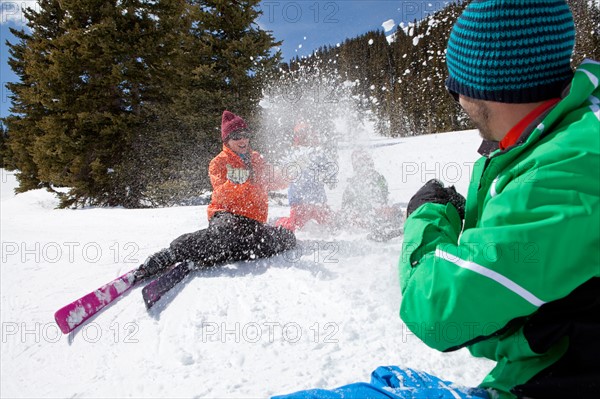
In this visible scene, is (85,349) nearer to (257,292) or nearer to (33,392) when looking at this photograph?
(33,392)

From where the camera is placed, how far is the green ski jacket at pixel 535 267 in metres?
0.84

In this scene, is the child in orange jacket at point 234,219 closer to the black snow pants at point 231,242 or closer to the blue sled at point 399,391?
the black snow pants at point 231,242

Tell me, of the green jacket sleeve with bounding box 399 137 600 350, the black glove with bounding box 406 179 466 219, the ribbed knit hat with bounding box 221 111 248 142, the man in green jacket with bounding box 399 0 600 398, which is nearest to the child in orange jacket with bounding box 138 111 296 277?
the ribbed knit hat with bounding box 221 111 248 142

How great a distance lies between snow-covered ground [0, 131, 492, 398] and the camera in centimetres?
210

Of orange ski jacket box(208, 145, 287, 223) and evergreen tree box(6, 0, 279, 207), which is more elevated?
evergreen tree box(6, 0, 279, 207)

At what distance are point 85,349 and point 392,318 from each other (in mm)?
2178

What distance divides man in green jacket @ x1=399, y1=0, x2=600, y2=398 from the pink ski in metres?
2.78

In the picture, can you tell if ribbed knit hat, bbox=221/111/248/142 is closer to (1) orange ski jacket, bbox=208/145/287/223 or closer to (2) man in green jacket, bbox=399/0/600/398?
(1) orange ski jacket, bbox=208/145/287/223

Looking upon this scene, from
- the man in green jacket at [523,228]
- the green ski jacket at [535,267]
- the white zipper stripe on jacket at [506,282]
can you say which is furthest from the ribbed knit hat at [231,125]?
the white zipper stripe on jacket at [506,282]

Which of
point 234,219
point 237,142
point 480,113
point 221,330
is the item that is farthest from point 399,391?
point 237,142

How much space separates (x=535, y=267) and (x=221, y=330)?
218 centimetres

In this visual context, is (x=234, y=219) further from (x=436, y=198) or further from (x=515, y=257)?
(x=515, y=257)

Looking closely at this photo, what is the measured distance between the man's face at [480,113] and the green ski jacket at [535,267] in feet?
0.57

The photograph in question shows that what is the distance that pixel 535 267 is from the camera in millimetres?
873
